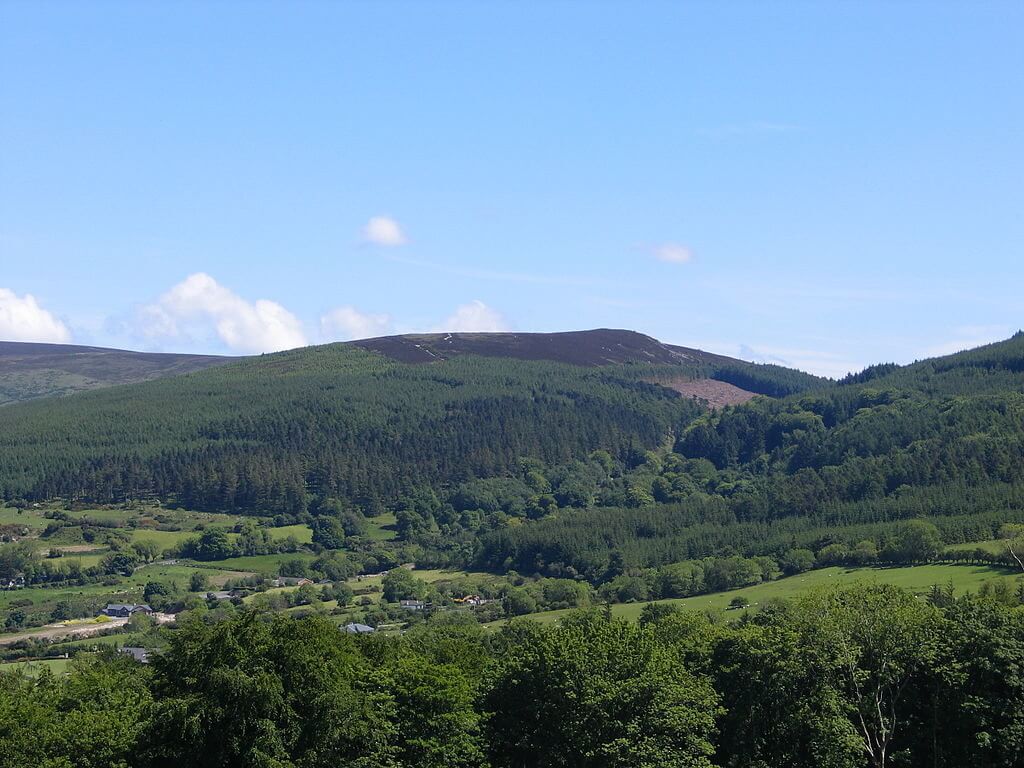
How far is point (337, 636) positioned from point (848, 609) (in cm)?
2846

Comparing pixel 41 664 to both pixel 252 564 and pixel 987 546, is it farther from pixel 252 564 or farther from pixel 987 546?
pixel 987 546

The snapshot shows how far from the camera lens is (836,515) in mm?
184500

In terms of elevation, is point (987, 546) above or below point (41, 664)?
above

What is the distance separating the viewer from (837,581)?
11944 centimetres

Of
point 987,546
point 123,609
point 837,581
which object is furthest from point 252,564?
point 987,546

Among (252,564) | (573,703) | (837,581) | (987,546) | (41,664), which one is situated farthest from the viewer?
(252,564)

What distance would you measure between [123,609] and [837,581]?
91253mm

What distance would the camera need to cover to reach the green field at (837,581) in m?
123

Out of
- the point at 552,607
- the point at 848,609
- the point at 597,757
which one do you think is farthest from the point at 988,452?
the point at 597,757

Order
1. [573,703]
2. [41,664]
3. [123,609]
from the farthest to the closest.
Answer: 1. [123,609]
2. [41,664]
3. [573,703]

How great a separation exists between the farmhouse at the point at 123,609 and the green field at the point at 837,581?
50214 millimetres

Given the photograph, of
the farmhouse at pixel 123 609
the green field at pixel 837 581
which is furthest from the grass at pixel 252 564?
the green field at pixel 837 581

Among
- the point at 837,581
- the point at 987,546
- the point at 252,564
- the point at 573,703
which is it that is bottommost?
the point at 252,564

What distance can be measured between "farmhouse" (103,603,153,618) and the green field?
50.2 metres
